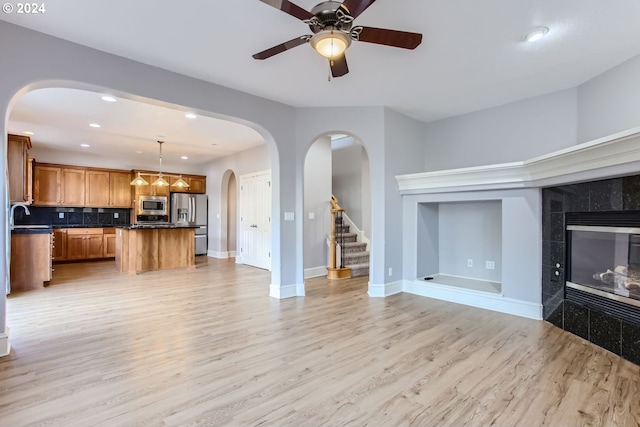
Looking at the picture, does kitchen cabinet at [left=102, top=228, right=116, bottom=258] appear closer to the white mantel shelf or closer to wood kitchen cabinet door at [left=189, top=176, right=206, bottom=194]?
wood kitchen cabinet door at [left=189, top=176, right=206, bottom=194]

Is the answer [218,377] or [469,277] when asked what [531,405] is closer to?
[218,377]

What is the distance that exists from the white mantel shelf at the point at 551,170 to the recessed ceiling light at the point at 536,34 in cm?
100

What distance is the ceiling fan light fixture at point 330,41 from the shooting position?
2.10 m

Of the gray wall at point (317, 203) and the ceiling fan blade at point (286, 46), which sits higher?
the ceiling fan blade at point (286, 46)

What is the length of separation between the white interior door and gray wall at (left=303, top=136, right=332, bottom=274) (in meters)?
1.16

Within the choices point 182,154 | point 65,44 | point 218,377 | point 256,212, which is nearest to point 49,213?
point 182,154

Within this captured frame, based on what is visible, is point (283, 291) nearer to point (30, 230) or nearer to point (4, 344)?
point (4, 344)

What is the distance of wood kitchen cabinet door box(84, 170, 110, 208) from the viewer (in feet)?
26.1

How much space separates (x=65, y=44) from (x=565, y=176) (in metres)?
4.84

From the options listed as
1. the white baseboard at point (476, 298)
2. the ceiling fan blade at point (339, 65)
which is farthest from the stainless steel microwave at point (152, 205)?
the ceiling fan blade at point (339, 65)

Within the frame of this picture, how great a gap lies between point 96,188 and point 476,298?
898 cm

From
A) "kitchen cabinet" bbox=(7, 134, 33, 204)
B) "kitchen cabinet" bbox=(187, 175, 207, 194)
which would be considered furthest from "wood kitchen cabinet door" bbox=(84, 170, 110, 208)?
"kitchen cabinet" bbox=(7, 134, 33, 204)

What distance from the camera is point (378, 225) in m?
4.58

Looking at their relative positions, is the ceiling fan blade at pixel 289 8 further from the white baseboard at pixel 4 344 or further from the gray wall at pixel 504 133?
the gray wall at pixel 504 133
